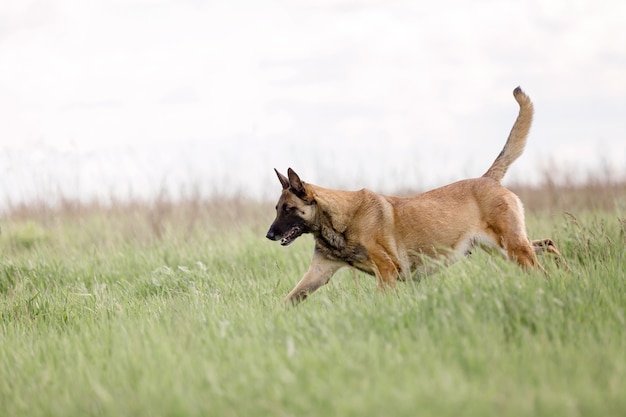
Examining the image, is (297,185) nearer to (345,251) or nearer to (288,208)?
(288,208)

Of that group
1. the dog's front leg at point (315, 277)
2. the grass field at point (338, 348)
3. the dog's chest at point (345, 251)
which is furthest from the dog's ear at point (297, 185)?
the grass field at point (338, 348)

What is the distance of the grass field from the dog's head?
0.65 metres

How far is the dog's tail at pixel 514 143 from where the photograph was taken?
784 cm

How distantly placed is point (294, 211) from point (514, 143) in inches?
97.0

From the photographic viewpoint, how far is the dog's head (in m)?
7.37

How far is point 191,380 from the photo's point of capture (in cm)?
439

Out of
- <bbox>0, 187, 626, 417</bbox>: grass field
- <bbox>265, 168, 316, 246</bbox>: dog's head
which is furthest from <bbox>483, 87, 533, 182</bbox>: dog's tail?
<bbox>265, 168, 316, 246</bbox>: dog's head

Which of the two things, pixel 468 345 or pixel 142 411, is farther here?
pixel 468 345

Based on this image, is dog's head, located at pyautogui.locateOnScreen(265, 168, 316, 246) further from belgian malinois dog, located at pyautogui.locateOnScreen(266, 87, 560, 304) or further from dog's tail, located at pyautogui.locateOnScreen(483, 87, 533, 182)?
dog's tail, located at pyautogui.locateOnScreen(483, 87, 533, 182)

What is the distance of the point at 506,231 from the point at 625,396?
3629 mm

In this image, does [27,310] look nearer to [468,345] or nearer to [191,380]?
[191,380]

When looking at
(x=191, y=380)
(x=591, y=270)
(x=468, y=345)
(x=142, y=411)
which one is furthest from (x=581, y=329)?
(x=142, y=411)

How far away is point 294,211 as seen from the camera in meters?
7.38

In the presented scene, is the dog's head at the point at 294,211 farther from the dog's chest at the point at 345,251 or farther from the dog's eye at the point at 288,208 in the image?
the dog's chest at the point at 345,251
